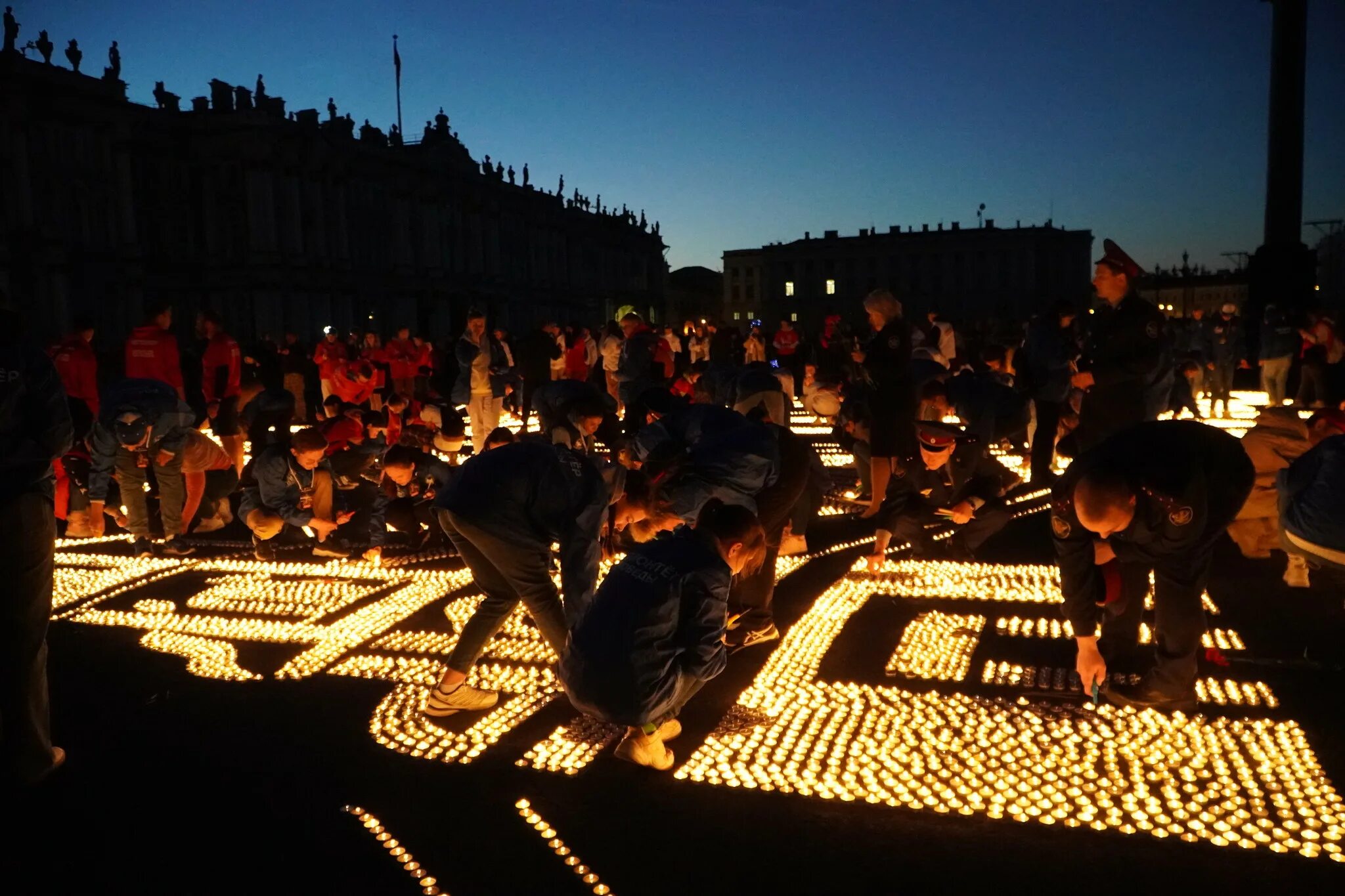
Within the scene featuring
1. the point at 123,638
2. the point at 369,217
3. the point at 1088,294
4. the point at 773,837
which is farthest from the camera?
the point at 1088,294

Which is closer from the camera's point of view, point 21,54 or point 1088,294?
point 21,54

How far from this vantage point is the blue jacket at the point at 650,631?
3473 millimetres

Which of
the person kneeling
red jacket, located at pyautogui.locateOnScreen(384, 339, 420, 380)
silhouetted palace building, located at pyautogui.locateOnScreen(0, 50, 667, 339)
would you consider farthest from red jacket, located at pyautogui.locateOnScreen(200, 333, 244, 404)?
silhouetted palace building, located at pyautogui.locateOnScreen(0, 50, 667, 339)

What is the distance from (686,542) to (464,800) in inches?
47.5

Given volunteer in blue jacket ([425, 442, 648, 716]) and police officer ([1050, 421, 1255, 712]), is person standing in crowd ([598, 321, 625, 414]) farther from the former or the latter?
police officer ([1050, 421, 1255, 712])

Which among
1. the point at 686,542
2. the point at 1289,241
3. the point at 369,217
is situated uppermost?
the point at 369,217

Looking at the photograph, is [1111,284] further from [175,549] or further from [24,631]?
[175,549]

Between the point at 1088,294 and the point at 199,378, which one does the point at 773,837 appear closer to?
the point at 199,378

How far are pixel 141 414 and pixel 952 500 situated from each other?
5.54 m

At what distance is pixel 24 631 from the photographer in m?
3.79

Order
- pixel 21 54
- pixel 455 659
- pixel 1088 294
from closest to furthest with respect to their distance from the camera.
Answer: pixel 455 659, pixel 21 54, pixel 1088 294

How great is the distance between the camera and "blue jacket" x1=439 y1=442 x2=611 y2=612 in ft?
13.2

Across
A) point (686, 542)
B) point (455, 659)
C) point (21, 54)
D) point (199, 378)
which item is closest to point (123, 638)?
point (455, 659)

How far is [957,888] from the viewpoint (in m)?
3.04
